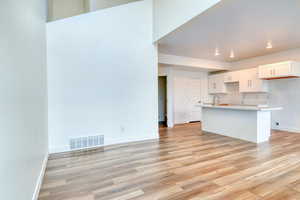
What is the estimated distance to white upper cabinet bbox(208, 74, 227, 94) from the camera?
6.81 meters

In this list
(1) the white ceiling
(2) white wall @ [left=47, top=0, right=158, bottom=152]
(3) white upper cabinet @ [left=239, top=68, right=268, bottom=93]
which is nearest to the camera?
(1) the white ceiling

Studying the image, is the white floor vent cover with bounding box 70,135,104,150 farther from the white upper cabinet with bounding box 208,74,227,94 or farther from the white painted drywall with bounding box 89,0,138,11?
the white upper cabinet with bounding box 208,74,227,94

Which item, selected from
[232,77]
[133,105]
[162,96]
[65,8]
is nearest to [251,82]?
[232,77]

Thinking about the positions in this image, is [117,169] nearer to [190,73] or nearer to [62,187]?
[62,187]

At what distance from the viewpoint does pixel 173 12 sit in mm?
3508

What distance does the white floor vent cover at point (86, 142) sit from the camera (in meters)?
3.47

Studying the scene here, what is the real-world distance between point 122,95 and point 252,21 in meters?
3.19

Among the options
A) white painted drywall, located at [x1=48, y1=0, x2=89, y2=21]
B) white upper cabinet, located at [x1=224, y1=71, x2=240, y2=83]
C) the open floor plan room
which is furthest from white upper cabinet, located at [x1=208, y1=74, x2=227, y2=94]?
white painted drywall, located at [x1=48, y1=0, x2=89, y2=21]

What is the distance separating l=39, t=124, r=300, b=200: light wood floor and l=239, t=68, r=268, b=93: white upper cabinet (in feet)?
8.19

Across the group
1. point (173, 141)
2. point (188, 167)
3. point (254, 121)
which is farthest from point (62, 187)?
point (254, 121)

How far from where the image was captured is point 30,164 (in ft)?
5.60

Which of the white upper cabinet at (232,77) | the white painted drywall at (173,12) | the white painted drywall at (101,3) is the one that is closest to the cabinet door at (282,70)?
the white upper cabinet at (232,77)

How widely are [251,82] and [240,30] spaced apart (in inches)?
110

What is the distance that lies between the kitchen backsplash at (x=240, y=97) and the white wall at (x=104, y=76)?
4.20 meters
